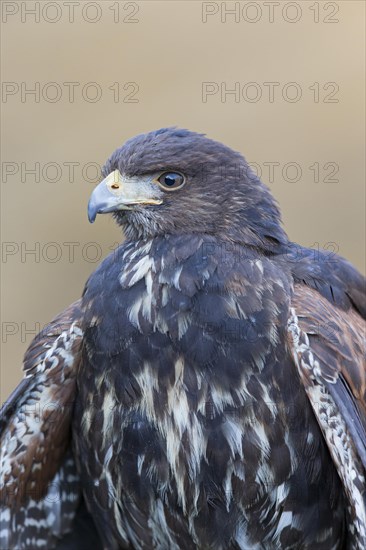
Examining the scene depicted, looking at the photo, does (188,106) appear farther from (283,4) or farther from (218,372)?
(218,372)

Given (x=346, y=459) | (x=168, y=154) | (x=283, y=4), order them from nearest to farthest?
(x=346, y=459), (x=168, y=154), (x=283, y=4)

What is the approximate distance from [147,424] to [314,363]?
30.1 inches

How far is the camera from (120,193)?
Result: 17.0ft

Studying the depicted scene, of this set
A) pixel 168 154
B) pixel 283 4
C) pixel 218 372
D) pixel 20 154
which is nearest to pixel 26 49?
pixel 20 154

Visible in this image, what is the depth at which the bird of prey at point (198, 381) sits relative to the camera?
4945 mm

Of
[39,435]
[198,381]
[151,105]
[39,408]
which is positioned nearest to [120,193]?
[198,381]

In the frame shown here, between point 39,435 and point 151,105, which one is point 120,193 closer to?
point 39,435

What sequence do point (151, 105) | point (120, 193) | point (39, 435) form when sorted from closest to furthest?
1. point (120, 193)
2. point (39, 435)
3. point (151, 105)

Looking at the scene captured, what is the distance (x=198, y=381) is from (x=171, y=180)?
912 mm

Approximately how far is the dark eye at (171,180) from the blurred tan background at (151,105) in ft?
12.9

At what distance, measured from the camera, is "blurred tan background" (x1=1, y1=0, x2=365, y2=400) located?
929cm

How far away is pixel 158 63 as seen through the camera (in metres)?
9.60

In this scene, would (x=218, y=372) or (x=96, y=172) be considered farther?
(x=96, y=172)

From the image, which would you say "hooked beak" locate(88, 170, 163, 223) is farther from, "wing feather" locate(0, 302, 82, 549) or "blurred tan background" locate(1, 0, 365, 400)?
"blurred tan background" locate(1, 0, 365, 400)
